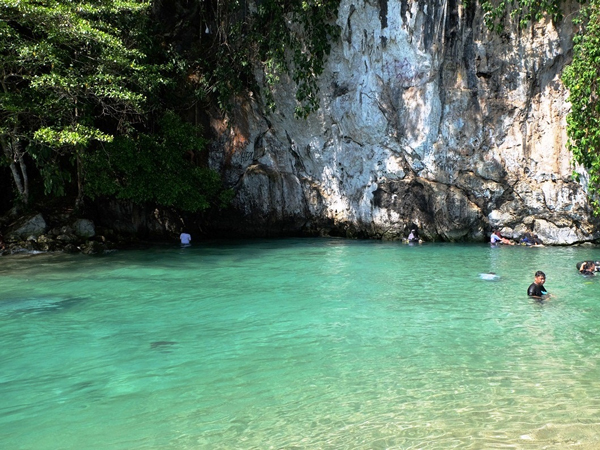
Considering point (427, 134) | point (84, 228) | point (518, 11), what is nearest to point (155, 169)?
point (84, 228)

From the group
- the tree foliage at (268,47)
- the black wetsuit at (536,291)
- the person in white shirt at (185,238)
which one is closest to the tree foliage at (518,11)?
the tree foliage at (268,47)

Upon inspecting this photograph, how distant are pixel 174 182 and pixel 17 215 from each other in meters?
5.51

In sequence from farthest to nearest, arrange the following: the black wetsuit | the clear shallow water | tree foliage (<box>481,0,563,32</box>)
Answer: tree foliage (<box>481,0,563,32</box>), the black wetsuit, the clear shallow water

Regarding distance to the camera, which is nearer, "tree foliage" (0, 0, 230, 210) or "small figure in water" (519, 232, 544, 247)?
"tree foliage" (0, 0, 230, 210)

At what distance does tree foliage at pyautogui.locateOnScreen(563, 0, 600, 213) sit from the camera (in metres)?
14.9

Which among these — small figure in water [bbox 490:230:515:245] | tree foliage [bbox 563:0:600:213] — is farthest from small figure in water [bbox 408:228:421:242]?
tree foliage [bbox 563:0:600:213]

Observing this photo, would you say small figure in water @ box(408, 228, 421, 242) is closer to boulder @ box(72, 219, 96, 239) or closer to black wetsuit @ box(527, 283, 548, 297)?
black wetsuit @ box(527, 283, 548, 297)

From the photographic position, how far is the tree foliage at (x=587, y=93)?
14945 mm

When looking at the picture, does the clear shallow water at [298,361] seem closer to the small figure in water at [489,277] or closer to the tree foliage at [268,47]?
the small figure in water at [489,277]

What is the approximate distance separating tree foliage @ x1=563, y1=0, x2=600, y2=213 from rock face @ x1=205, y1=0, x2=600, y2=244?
1988mm

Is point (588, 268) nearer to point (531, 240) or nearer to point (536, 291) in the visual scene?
point (536, 291)

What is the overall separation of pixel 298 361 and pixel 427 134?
1407 centimetres

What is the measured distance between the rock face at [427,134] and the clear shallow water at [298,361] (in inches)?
247

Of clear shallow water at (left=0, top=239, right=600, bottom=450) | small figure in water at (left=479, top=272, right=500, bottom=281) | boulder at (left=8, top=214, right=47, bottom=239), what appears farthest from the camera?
boulder at (left=8, top=214, right=47, bottom=239)
